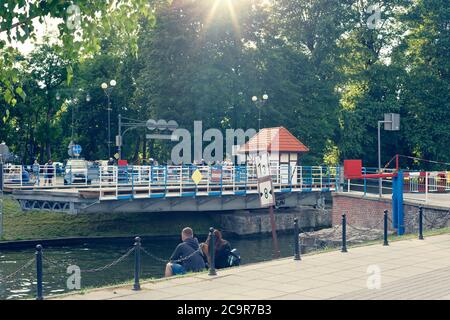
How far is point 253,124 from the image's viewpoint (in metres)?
50.8

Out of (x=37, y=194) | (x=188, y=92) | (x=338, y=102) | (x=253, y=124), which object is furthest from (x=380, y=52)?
(x=37, y=194)

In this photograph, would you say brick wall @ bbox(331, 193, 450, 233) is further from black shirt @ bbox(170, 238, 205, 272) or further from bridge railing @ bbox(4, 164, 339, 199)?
black shirt @ bbox(170, 238, 205, 272)

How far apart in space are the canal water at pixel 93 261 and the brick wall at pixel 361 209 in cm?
343

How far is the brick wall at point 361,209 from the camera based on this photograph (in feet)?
96.4

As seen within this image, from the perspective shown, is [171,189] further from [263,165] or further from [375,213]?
[375,213]

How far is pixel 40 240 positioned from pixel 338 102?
31.3 meters

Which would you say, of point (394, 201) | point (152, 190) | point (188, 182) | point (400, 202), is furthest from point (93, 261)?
point (400, 202)

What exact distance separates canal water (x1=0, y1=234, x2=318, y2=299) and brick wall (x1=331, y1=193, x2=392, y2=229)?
343 cm

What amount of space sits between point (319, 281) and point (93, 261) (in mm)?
16882

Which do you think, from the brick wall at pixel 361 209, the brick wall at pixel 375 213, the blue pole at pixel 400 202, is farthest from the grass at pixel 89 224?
the blue pole at pixel 400 202

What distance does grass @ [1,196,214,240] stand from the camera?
33.1 m

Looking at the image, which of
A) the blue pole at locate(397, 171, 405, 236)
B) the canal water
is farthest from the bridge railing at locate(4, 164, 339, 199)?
the blue pole at locate(397, 171, 405, 236)

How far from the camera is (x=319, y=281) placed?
12.4 m

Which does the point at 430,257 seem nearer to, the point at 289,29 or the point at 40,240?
the point at 40,240
